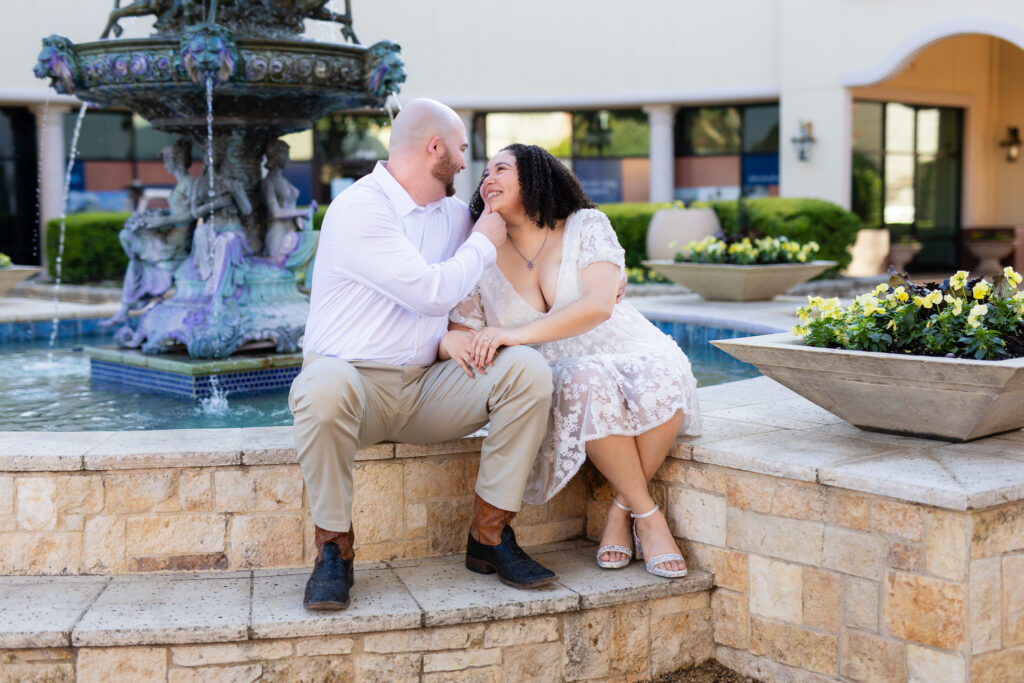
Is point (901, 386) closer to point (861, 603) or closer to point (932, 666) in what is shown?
point (861, 603)

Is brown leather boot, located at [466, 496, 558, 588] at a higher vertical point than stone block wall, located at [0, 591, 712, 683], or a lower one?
higher

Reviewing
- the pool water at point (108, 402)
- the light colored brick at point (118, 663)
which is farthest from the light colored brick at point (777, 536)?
the pool water at point (108, 402)

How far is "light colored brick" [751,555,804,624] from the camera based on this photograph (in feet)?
12.1

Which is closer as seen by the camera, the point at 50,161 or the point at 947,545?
the point at 947,545

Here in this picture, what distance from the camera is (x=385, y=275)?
367cm

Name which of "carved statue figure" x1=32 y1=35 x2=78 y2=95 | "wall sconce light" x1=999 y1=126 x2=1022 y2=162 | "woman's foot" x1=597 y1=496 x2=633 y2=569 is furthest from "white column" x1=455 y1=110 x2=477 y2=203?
"woman's foot" x1=597 y1=496 x2=633 y2=569

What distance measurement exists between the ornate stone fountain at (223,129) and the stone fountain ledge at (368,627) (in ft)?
10.3

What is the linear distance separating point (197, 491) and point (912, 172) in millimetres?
18568

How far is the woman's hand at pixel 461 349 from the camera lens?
3756 millimetres

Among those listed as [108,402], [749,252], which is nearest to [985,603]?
[108,402]

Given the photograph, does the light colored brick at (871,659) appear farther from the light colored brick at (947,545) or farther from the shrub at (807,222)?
the shrub at (807,222)

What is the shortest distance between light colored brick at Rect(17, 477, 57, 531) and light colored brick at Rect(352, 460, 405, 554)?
1.02 meters

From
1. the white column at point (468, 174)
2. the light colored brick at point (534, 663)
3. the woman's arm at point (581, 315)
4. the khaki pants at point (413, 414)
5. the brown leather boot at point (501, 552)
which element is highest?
the white column at point (468, 174)

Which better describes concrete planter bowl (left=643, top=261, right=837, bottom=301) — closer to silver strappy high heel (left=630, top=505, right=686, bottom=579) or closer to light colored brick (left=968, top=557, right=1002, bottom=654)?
silver strappy high heel (left=630, top=505, right=686, bottom=579)
